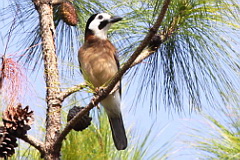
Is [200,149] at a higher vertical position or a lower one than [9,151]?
lower

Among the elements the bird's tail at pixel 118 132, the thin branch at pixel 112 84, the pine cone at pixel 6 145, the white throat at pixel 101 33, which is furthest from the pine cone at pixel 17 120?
the white throat at pixel 101 33

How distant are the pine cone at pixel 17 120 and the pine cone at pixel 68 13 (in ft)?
3.01

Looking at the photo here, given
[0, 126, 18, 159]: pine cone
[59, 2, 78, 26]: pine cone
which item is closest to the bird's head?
[59, 2, 78, 26]: pine cone

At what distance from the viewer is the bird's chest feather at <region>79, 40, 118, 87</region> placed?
3043 millimetres

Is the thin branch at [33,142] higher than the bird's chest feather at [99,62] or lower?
higher

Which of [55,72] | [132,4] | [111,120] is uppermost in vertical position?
[132,4]

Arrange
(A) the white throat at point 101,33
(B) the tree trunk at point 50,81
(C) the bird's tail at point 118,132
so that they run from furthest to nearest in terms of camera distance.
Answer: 1. (A) the white throat at point 101,33
2. (C) the bird's tail at point 118,132
3. (B) the tree trunk at point 50,81

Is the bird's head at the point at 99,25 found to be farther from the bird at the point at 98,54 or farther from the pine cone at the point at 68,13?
the pine cone at the point at 68,13

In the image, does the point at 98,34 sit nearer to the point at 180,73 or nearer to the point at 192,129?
the point at 180,73

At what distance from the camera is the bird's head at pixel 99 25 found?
2983mm

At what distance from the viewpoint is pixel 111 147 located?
9.17ft

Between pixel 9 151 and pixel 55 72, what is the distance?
468mm

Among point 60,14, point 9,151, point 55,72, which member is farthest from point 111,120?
point 9,151

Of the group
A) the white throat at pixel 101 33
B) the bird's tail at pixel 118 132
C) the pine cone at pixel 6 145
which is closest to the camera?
the pine cone at pixel 6 145
